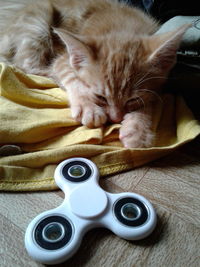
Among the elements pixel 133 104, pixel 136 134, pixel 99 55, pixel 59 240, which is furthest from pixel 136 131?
pixel 59 240

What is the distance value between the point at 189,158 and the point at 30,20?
3.49ft

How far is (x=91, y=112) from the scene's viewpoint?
0.91m

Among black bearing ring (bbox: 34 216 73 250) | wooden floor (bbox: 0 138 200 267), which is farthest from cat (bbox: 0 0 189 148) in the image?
black bearing ring (bbox: 34 216 73 250)

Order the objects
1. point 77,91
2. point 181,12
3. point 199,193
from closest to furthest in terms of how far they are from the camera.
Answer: point 199,193
point 77,91
point 181,12

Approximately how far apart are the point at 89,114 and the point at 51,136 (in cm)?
16

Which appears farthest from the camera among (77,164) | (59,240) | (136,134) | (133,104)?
(133,104)

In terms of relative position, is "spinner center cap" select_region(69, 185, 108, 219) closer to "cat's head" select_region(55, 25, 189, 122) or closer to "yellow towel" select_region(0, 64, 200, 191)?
"yellow towel" select_region(0, 64, 200, 191)

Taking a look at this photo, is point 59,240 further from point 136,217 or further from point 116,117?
point 116,117

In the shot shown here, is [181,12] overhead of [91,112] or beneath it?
overhead

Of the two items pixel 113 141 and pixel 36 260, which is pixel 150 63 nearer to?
pixel 113 141

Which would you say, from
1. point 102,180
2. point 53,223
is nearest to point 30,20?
point 102,180

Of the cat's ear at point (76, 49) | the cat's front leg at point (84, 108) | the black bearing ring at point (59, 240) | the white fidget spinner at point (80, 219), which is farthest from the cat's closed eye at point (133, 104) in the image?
the black bearing ring at point (59, 240)

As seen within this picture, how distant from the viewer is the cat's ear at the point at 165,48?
2.71 ft

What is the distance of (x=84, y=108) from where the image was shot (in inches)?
37.4
